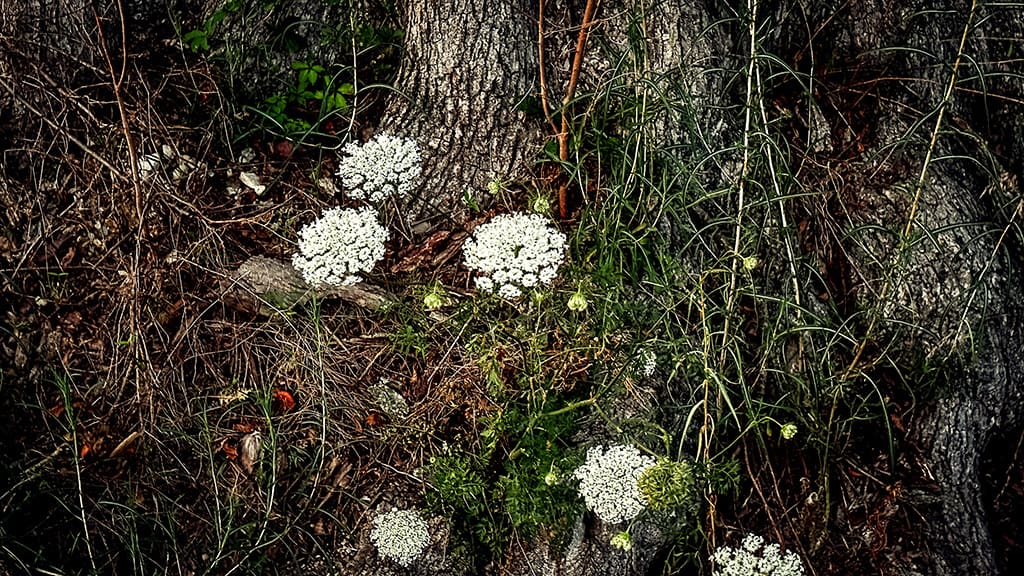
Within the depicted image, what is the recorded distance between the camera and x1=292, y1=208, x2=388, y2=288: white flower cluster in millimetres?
2834

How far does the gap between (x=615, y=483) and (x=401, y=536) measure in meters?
0.76

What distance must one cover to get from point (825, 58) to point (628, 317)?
4.80 feet

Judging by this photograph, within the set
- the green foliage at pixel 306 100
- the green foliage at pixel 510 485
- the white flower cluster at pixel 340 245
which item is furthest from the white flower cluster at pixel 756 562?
the green foliage at pixel 306 100

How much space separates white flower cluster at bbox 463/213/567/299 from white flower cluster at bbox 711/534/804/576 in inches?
39.7

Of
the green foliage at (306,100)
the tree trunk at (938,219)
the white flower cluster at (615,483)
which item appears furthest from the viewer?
the green foliage at (306,100)

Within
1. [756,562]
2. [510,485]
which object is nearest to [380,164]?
[510,485]

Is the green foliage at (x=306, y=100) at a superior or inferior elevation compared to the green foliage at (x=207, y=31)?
inferior

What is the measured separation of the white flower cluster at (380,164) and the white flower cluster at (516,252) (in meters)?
0.47

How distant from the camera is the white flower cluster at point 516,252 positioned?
2.67 meters

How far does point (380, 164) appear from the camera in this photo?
9.87ft

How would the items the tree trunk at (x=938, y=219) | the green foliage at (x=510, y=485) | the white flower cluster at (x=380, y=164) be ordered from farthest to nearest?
1. the tree trunk at (x=938, y=219)
2. the white flower cluster at (x=380, y=164)
3. the green foliage at (x=510, y=485)

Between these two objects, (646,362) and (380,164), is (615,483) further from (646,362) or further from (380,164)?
Result: (380,164)

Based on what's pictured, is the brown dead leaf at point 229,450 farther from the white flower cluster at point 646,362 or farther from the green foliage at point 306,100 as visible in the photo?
the white flower cluster at point 646,362

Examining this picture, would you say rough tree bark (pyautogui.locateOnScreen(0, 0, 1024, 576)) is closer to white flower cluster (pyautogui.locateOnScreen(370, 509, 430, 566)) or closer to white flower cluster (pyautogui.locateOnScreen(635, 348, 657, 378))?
white flower cluster (pyautogui.locateOnScreen(635, 348, 657, 378))
